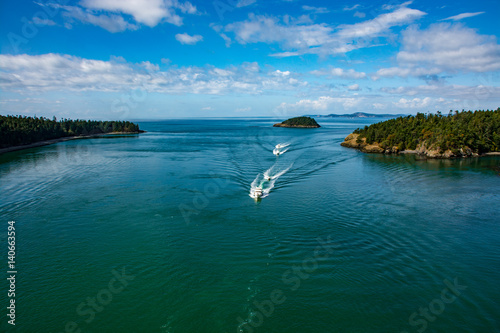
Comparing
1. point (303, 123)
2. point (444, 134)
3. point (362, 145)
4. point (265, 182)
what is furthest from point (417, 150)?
point (303, 123)

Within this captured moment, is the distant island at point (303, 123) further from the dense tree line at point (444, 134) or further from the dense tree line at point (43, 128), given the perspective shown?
the dense tree line at point (444, 134)

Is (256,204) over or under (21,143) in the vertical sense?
under

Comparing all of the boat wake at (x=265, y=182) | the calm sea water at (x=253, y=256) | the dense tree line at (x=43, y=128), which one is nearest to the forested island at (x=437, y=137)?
the calm sea water at (x=253, y=256)

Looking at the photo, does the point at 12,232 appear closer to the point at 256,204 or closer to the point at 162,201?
the point at 162,201

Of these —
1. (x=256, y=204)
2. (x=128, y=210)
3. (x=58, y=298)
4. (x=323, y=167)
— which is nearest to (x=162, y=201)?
(x=128, y=210)

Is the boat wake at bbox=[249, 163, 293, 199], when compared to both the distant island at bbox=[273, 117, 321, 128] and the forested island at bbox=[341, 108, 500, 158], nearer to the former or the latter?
the forested island at bbox=[341, 108, 500, 158]

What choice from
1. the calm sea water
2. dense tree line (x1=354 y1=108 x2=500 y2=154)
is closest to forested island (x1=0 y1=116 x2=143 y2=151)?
the calm sea water

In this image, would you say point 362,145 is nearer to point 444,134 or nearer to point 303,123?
point 444,134
